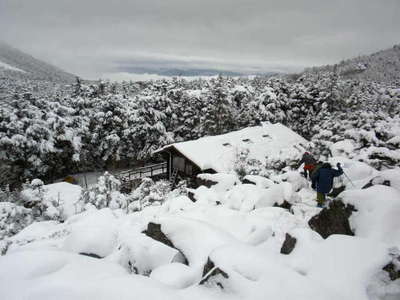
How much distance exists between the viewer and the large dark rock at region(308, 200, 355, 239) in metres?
4.48

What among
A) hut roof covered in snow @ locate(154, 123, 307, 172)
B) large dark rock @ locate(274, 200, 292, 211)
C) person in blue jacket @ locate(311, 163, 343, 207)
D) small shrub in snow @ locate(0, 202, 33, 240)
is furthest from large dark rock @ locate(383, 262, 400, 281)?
hut roof covered in snow @ locate(154, 123, 307, 172)

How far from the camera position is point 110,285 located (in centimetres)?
263

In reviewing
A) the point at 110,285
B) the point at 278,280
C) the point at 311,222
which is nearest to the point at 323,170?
the point at 311,222

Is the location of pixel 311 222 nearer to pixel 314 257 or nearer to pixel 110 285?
pixel 314 257

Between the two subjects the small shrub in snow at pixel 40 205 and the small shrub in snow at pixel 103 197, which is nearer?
the small shrub in snow at pixel 40 205


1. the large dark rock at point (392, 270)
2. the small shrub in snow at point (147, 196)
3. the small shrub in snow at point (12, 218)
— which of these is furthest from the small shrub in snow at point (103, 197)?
the large dark rock at point (392, 270)

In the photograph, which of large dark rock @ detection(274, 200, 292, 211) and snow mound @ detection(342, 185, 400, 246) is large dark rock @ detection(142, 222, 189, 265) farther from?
large dark rock @ detection(274, 200, 292, 211)

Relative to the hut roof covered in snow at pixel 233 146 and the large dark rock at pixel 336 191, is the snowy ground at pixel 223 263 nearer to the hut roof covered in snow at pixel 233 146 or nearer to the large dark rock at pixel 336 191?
the large dark rock at pixel 336 191

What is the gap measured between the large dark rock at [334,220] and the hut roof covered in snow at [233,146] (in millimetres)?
11911

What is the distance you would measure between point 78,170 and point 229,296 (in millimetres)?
31071

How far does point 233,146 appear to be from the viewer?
20422 mm

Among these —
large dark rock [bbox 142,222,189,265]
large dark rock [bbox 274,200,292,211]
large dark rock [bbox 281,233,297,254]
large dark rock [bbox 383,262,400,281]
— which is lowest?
large dark rock [bbox 274,200,292,211]

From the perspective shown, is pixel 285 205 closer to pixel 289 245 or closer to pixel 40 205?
A: pixel 289 245

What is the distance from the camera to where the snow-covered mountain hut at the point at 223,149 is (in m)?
18.5
